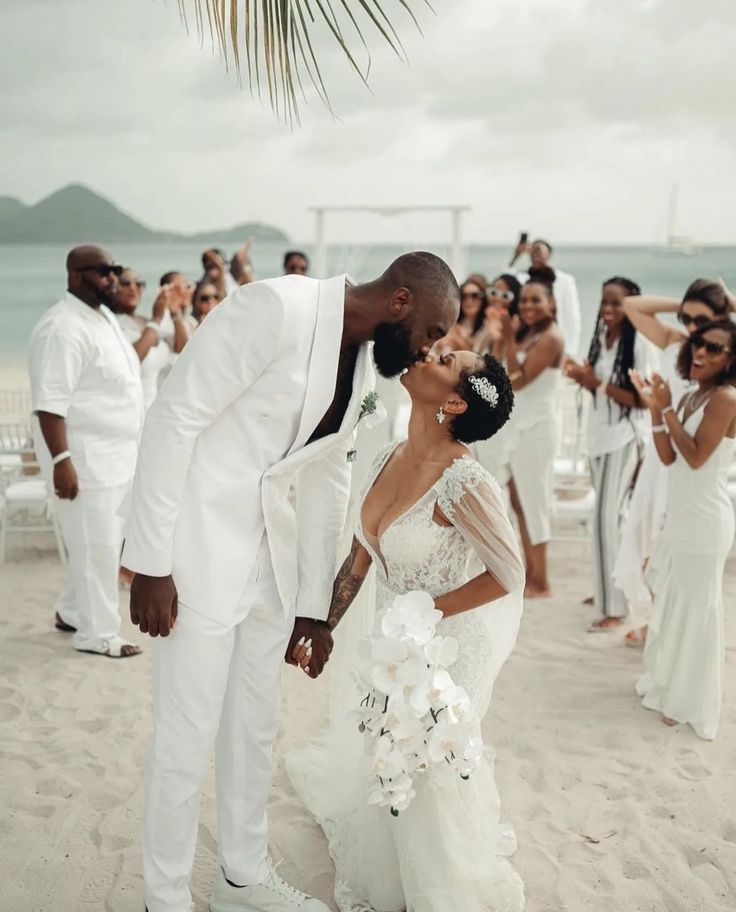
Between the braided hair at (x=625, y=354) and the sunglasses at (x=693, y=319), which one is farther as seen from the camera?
the braided hair at (x=625, y=354)

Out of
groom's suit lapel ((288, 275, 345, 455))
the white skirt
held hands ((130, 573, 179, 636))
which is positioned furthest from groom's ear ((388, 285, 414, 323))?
the white skirt

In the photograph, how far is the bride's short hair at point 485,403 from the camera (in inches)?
103

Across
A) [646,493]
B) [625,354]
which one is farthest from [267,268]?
[646,493]

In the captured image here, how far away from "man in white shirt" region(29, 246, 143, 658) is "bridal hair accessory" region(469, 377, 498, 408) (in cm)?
260

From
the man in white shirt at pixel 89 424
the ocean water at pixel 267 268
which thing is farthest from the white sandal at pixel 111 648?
the ocean water at pixel 267 268

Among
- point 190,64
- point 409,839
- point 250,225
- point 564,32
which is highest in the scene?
point 564,32

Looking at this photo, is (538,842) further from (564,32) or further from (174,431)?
(564,32)

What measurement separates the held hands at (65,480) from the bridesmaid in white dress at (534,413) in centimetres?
276

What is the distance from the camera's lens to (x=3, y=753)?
3.84m

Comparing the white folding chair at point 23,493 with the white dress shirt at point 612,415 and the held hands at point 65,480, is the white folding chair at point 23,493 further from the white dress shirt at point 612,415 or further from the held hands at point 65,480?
the white dress shirt at point 612,415

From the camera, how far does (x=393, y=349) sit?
2.31m

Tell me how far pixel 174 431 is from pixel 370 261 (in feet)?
166

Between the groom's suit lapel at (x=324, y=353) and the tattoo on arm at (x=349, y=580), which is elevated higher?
the groom's suit lapel at (x=324, y=353)

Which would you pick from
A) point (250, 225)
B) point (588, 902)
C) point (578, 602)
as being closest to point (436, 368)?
point (588, 902)
